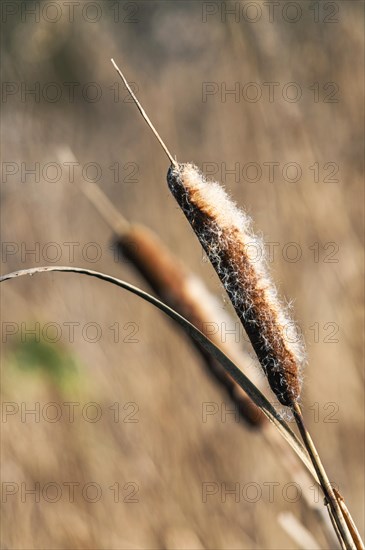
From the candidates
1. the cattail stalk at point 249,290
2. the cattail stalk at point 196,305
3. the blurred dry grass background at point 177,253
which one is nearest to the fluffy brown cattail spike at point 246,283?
the cattail stalk at point 249,290

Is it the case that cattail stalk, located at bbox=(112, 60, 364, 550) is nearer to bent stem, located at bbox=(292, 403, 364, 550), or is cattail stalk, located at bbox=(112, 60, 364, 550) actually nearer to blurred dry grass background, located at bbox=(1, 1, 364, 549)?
bent stem, located at bbox=(292, 403, 364, 550)

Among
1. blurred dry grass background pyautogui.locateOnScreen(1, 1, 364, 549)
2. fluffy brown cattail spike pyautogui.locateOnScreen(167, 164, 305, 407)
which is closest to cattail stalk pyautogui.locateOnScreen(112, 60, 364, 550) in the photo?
fluffy brown cattail spike pyautogui.locateOnScreen(167, 164, 305, 407)

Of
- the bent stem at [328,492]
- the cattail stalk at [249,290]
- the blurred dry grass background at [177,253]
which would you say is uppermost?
the blurred dry grass background at [177,253]

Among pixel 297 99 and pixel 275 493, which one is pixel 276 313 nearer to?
pixel 275 493

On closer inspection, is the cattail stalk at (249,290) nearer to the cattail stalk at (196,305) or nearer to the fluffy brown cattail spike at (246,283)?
the fluffy brown cattail spike at (246,283)

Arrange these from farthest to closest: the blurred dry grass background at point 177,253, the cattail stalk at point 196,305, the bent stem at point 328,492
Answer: the blurred dry grass background at point 177,253
the cattail stalk at point 196,305
the bent stem at point 328,492
